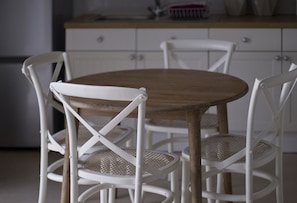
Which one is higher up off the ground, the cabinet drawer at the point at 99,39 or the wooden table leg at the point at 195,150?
the cabinet drawer at the point at 99,39

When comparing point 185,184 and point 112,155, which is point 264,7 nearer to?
point 185,184

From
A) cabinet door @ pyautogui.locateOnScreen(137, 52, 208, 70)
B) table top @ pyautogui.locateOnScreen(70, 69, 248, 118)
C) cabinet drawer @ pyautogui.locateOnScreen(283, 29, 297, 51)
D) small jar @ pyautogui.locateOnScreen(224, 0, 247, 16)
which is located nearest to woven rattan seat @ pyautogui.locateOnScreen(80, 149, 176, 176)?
table top @ pyautogui.locateOnScreen(70, 69, 248, 118)

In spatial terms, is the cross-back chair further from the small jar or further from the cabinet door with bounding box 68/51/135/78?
the small jar

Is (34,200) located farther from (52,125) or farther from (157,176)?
(157,176)

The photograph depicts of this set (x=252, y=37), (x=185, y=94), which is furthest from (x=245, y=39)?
(x=185, y=94)

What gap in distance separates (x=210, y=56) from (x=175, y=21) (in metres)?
0.34

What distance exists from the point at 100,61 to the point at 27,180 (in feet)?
3.29

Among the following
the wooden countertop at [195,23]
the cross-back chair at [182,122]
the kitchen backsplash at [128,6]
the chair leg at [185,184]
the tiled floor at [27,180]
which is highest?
the kitchen backsplash at [128,6]

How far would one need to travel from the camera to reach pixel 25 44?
194 inches

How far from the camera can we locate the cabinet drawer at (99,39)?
15.9ft

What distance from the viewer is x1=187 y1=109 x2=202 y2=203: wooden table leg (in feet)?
9.88

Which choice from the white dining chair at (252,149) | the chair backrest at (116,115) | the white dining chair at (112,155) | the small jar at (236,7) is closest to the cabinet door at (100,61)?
the small jar at (236,7)

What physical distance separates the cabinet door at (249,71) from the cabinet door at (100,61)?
725 mm

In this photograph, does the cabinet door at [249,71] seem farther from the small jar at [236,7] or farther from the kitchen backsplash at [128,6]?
the kitchen backsplash at [128,6]
